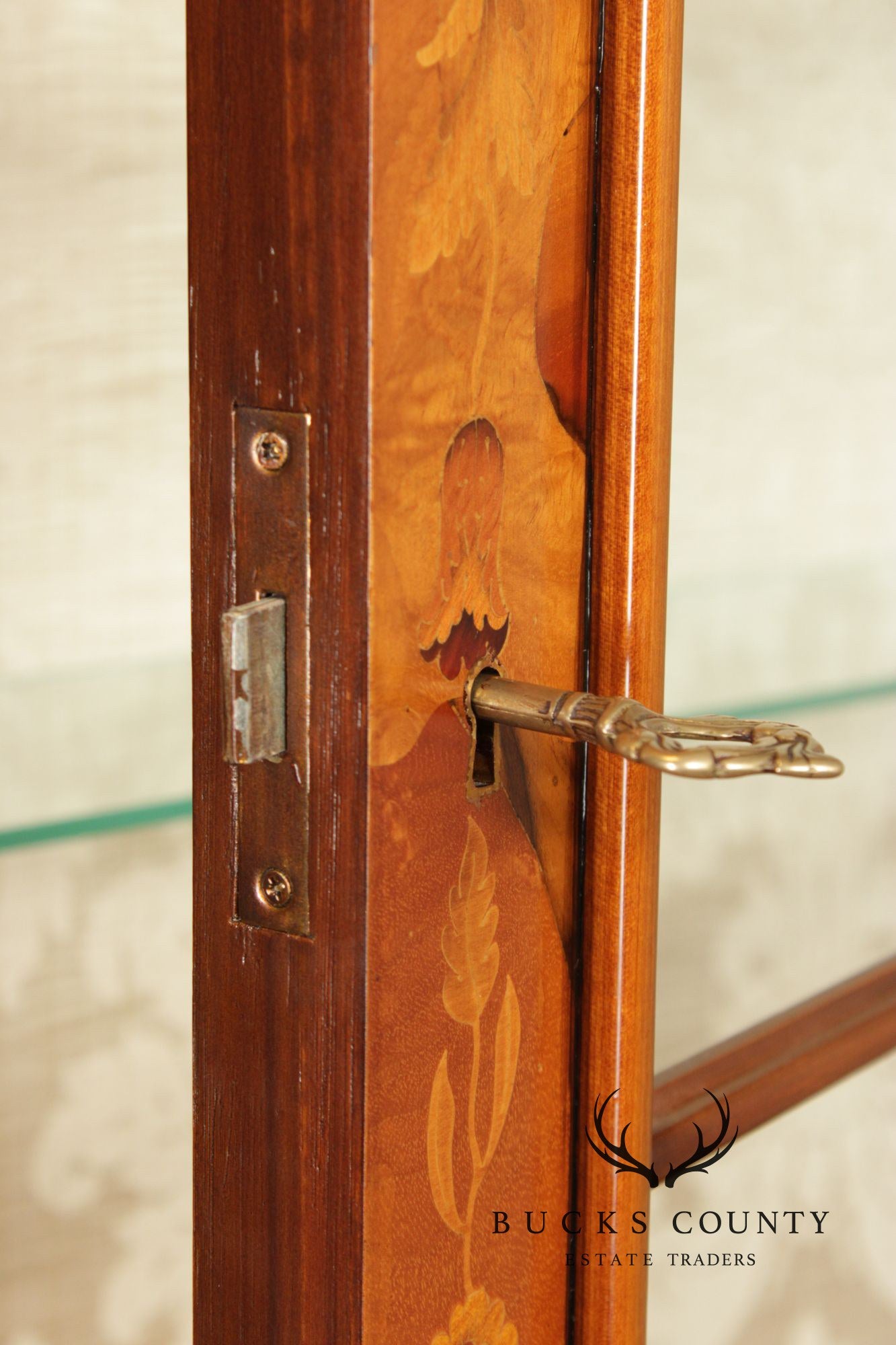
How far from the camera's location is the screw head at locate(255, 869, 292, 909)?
1.00ft

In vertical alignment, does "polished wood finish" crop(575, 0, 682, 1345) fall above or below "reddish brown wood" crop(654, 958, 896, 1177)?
above

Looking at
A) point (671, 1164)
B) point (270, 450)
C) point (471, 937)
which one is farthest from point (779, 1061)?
point (270, 450)

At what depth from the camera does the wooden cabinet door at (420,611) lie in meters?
0.28

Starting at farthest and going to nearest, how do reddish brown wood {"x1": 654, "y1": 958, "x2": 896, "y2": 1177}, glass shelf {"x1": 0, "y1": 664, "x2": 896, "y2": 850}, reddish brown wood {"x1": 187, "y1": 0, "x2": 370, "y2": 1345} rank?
glass shelf {"x1": 0, "y1": 664, "x2": 896, "y2": 850} → reddish brown wood {"x1": 654, "y1": 958, "x2": 896, "y2": 1177} → reddish brown wood {"x1": 187, "y1": 0, "x2": 370, "y2": 1345}

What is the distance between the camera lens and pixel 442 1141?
332mm

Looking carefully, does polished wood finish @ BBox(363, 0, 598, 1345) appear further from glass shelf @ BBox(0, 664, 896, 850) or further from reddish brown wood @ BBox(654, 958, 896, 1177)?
glass shelf @ BBox(0, 664, 896, 850)

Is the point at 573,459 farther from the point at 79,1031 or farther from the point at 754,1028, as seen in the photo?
the point at 79,1031

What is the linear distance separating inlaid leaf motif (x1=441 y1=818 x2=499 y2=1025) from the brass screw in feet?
0.30

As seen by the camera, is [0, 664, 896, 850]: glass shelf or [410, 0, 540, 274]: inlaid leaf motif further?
[0, 664, 896, 850]: glass shelf

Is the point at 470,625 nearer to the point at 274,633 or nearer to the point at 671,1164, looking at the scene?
the point at 274,633

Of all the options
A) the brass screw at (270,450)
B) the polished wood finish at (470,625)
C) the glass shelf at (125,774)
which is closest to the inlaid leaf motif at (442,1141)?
the polished wood finish at (470,625)

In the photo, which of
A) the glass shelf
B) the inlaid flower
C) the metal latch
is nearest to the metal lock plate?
the metal latch

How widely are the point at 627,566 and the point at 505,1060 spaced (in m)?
0.12

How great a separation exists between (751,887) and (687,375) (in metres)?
0.16
